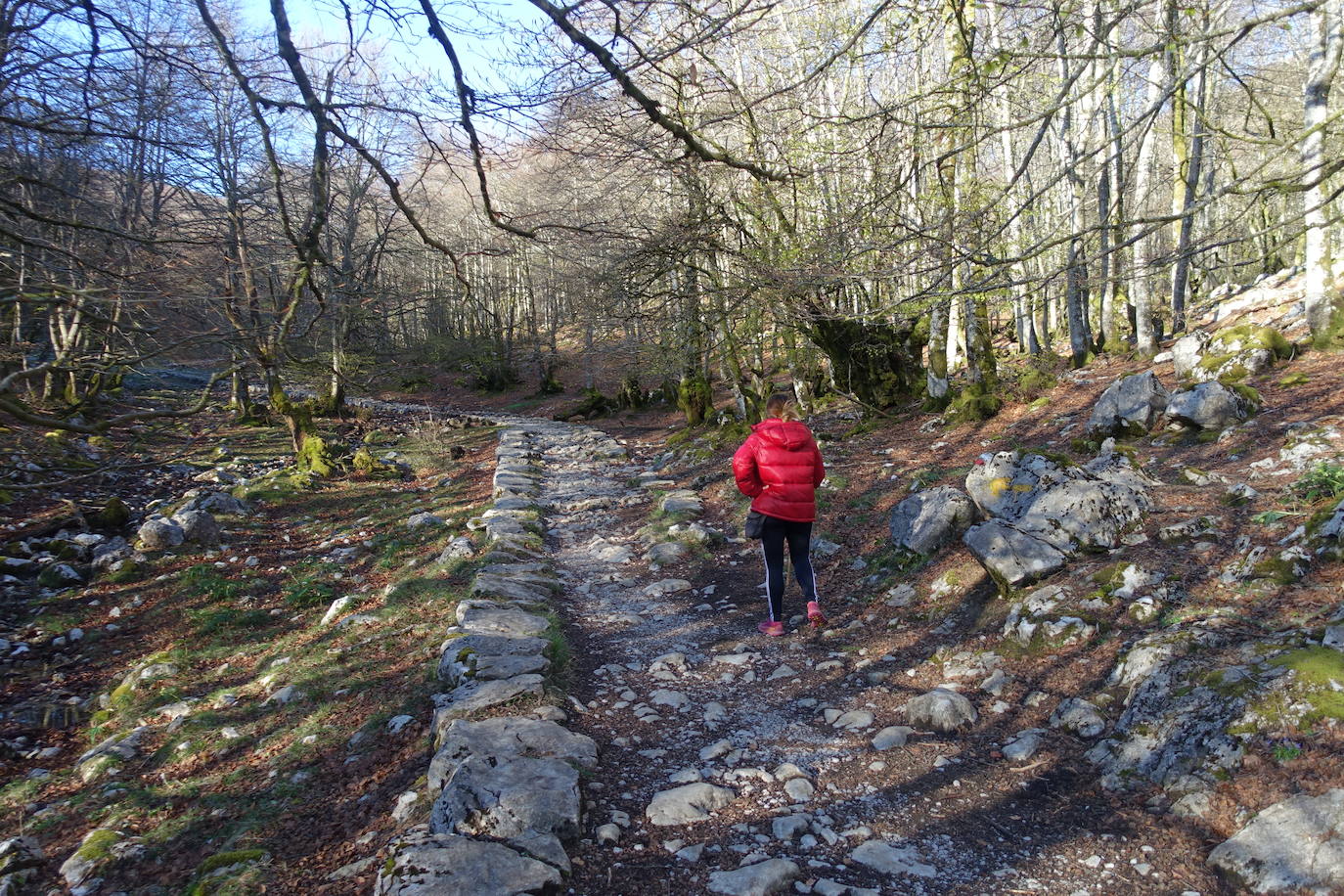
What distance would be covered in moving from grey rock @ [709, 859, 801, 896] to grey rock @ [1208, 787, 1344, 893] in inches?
62.0

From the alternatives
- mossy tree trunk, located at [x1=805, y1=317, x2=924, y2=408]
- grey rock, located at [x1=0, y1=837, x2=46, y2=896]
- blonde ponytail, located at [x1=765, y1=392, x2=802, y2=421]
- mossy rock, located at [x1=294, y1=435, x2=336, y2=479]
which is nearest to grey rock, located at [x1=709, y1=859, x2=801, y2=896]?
grey rock, located at [x1=0, y1=837, x2=46, y2=896]

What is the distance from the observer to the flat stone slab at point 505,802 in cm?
310

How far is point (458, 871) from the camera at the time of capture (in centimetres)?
275

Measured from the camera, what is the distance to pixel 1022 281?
11.5 ft

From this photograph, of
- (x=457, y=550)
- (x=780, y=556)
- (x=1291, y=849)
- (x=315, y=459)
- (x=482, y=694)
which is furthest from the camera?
(x=315, y=459)

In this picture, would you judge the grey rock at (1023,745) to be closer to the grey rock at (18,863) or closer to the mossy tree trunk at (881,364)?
the grey rock at (18,863)

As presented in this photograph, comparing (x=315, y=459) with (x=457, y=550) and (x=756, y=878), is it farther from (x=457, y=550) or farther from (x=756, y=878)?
(x=756, y=878)

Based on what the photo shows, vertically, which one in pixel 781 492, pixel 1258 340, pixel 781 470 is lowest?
pixel 781 492

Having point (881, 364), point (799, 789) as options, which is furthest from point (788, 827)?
point (881, 364)

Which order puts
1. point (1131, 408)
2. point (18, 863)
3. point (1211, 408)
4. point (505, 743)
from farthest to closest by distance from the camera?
point (1131, 408), point (1211, 408), point (505, 743), point (18, 863)

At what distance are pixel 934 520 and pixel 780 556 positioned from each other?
149 centimetres

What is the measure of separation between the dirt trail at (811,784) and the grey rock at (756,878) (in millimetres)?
11

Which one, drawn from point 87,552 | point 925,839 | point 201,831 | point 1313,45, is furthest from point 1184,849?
point 1313,45

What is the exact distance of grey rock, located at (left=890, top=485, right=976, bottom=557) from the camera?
6.23 m
